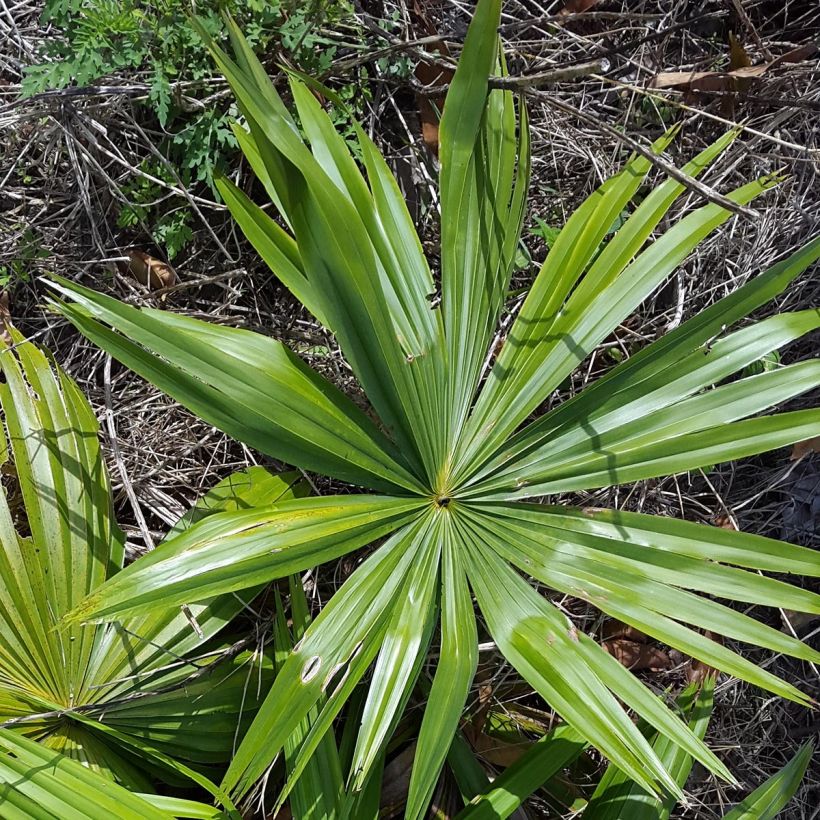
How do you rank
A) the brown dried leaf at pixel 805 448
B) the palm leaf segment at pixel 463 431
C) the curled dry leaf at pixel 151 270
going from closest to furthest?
the palm leaf segment at pixel 463 431 → the brown dried leaf at pixel 805 448 → the curled dry leaf at pixel 151 270

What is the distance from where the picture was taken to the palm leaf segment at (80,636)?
1527 mm

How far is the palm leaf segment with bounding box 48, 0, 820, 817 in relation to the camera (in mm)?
1220

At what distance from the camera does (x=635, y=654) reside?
201cm

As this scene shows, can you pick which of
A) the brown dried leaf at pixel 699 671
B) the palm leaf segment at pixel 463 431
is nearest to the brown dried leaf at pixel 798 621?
the brown dried leaf at pixel 699 671

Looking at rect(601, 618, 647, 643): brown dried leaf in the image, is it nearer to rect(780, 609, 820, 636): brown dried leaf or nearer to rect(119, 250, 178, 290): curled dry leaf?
rect(780, 609, 820, 636): brown dried leaf

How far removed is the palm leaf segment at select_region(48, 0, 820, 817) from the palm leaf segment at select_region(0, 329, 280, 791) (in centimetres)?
25

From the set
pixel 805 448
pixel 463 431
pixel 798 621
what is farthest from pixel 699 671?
pixel 463 431

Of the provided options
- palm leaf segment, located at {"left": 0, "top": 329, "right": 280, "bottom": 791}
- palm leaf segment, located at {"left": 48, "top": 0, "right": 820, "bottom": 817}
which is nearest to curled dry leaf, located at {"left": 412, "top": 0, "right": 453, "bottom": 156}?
palm leaf segment, located at {"left": 48, "top": 0, "right": 820, "bottom": 817}

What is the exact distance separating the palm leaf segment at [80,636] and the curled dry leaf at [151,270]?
48 cm

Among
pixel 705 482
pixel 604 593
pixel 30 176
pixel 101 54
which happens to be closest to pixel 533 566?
pixel 604 593

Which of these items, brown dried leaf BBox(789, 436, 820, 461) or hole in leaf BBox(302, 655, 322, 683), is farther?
brown dried leaf BBox(789, 436, 820, 461)

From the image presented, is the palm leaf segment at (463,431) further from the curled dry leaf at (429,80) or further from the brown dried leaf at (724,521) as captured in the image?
the brown dried leaf at (724,521)

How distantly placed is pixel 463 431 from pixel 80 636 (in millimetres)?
938

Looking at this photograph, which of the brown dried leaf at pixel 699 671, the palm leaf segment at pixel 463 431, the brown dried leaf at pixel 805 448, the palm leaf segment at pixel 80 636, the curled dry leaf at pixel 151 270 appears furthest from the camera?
the curled dry leaf at pixel 151 270
